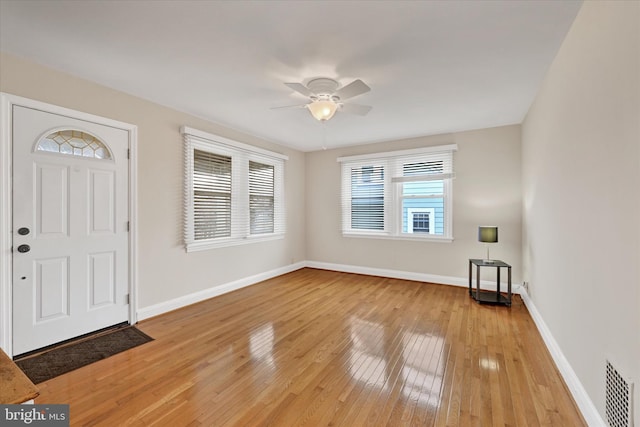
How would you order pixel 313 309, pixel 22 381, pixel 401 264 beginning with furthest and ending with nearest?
pixel 401 264 → pixel 313 309 → pixel 22 381

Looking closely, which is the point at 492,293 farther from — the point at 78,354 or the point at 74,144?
the point at 74,144

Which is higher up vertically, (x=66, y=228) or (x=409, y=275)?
(x=66, y=228)

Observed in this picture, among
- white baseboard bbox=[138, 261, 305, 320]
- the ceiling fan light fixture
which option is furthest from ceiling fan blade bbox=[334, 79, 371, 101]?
white baseboard bbox=[138, 261, 305, 320]

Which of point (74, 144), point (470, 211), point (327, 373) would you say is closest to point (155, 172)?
point (74, 144)

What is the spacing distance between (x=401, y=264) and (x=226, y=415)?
13.4ft

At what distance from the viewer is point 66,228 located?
2.74 meters

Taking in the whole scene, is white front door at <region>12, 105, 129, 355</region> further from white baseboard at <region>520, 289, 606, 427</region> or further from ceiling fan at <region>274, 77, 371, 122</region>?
white baseboard at <region>520, 289, 606, 427</region>

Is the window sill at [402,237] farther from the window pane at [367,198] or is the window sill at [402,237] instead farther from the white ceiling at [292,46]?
the white ceiling at [292,46]

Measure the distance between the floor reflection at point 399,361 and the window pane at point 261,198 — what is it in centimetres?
272

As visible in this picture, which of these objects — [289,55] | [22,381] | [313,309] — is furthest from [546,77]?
[22,381]

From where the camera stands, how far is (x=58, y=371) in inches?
89.8

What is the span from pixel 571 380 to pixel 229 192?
4.43 metres

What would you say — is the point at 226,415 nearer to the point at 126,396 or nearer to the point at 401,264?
the point at 126,396

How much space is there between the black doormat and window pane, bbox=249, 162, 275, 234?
95.6 inches
